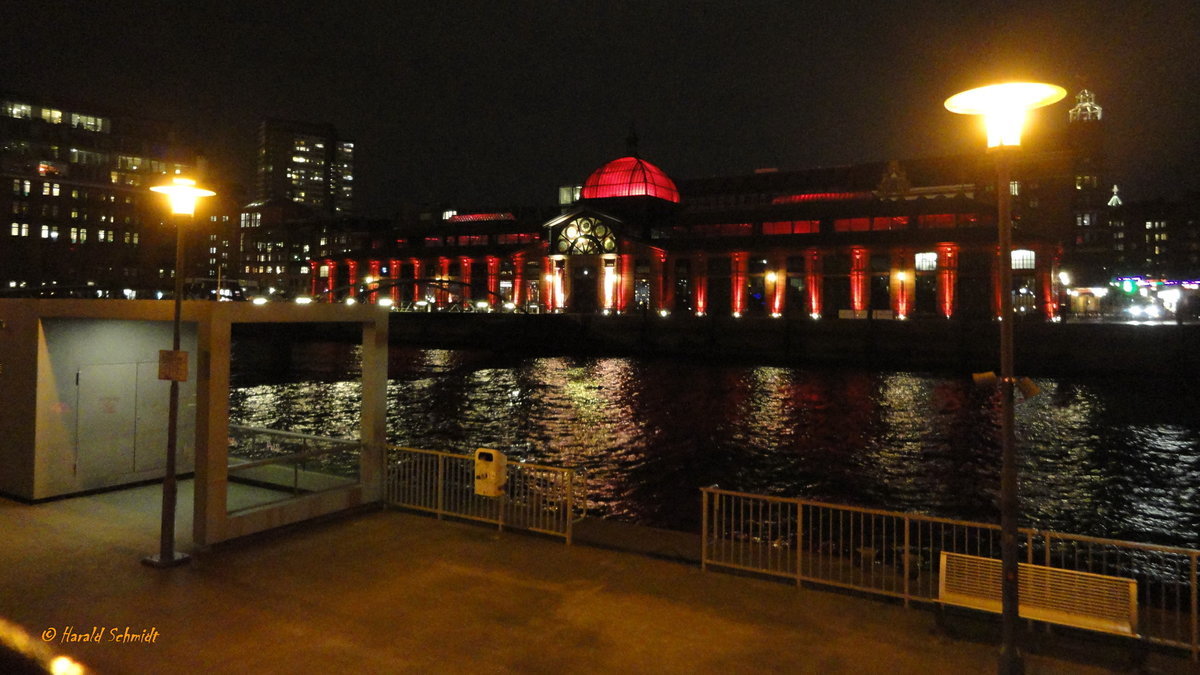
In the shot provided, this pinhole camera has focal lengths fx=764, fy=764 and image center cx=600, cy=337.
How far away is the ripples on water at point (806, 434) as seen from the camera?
21.9m

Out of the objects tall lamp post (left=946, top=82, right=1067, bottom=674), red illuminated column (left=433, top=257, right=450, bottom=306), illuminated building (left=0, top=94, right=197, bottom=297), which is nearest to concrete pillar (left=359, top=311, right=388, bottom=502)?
tall lamp post (left=946, top=82, right=1067, bottom=674)

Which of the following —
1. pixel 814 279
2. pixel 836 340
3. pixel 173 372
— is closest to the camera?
pixel 173 372

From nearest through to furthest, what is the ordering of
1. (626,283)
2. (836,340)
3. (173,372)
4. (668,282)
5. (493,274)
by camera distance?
(173,372), (836,340), (626,283), (668,282), (493,274)

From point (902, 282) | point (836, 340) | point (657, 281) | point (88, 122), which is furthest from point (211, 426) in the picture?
point (88, 122)

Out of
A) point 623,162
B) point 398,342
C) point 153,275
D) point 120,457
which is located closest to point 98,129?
point 153,275

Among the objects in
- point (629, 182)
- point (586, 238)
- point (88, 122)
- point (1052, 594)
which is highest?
point (88, 122)

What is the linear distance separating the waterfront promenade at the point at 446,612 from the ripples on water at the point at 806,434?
31.5 feet

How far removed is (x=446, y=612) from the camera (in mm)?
8195

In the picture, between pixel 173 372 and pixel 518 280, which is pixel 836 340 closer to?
pixel 518 280

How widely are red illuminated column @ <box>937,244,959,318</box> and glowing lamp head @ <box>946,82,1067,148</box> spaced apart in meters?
75.0

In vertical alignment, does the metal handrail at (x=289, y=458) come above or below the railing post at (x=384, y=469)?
above

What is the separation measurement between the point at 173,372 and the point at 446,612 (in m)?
4.72

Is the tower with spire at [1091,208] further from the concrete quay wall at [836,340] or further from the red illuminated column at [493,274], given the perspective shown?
the red illuminated column at [493,274]

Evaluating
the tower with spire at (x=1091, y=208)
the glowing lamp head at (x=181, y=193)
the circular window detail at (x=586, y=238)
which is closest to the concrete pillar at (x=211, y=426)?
the glowing lamp head at (x=181, y=193)
